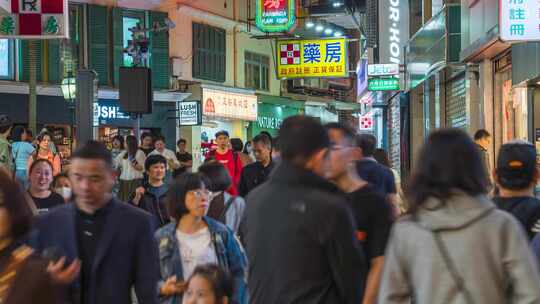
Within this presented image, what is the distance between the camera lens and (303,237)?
183 inches

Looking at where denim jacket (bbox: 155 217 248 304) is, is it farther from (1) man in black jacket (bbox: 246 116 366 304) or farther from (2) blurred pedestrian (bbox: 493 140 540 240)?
(2) blurred pedestrian (bbox: 493 140 540 240)

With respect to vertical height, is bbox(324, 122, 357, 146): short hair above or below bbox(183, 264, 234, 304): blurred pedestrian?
above

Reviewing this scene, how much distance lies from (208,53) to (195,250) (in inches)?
1194

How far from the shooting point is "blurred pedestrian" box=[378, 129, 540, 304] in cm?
380

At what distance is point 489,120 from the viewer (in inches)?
663

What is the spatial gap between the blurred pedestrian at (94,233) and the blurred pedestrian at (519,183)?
2.11 m

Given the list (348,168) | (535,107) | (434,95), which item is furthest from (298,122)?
(434,95)

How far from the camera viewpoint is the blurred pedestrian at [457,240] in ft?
12.5

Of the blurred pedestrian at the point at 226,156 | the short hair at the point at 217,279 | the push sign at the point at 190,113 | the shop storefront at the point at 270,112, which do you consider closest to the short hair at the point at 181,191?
the short hair at the point at 217,279

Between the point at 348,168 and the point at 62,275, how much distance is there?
6.52 ft

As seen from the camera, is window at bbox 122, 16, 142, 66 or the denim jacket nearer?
the denim jacket

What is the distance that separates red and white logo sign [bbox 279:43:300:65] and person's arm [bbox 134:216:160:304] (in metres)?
25.2

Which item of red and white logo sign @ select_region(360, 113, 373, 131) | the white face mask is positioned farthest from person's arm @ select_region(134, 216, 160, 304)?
red and white logo sign @ select_region(360, 113, 373, 131)

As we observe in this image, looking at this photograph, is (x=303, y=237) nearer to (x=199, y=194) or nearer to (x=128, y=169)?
(x=199, y=194)
